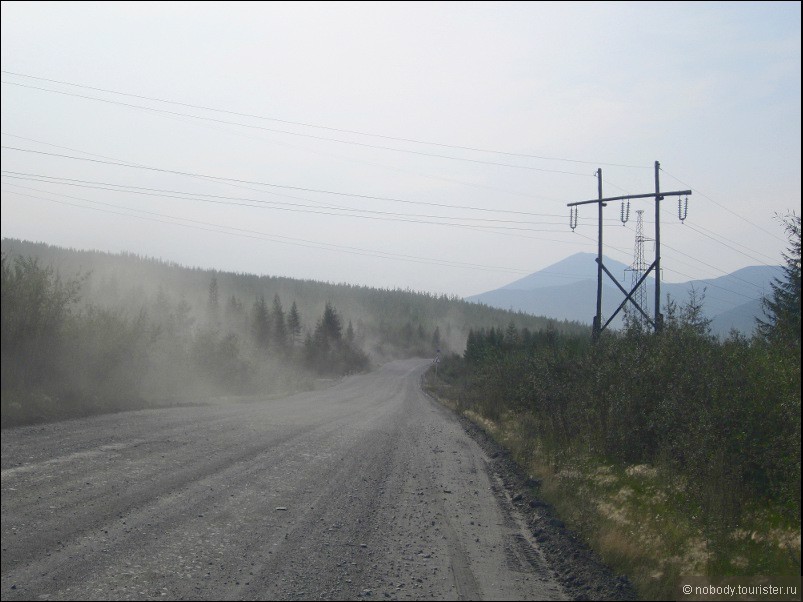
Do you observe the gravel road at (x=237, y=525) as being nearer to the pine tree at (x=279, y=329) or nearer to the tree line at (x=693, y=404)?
the tree line at (x=693, y=404)

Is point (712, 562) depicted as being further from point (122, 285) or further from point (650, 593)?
point (122, 285)

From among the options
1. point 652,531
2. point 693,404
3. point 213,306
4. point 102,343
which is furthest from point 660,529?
point 213,306

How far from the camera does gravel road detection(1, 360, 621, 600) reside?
563cm

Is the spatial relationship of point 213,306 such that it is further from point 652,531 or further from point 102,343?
point 652,531

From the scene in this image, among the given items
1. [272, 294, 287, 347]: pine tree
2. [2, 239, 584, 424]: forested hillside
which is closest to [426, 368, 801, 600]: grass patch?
[2, 239, 584, 424]: forested hillside

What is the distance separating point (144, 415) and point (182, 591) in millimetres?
8936

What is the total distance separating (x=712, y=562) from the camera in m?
7.10

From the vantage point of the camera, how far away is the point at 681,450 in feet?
34.3

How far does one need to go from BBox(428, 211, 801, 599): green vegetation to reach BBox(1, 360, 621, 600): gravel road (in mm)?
1218

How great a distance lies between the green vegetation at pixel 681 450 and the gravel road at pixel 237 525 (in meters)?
1.22

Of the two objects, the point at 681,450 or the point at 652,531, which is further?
the point at 681,450

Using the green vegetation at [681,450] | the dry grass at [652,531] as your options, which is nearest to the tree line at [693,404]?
the green vegetation at [681,450]

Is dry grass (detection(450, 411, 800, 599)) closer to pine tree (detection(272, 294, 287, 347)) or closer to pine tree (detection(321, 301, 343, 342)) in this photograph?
pine tree (detection(272, 294, 287, 347))

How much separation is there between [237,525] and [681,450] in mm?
7335
